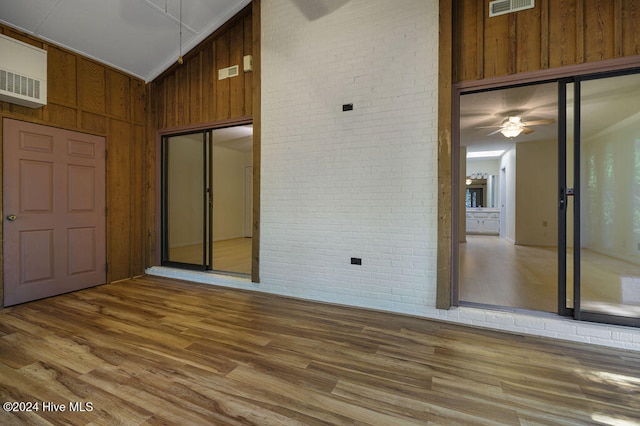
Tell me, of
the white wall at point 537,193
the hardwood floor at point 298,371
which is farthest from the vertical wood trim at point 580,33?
the white wall at point 537,193

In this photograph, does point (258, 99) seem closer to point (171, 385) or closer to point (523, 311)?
point (171, 385)

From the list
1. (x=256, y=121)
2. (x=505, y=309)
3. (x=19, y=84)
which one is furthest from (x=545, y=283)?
(x=19, y=84)

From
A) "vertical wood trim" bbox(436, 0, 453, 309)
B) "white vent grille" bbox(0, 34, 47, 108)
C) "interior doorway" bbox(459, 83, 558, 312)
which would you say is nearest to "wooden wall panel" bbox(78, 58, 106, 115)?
"white vent grille" bbox(0, 34, 47, 108)

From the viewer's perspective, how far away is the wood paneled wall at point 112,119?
11.5 ft

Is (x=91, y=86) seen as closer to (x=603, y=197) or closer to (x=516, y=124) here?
(x=603, y=197)

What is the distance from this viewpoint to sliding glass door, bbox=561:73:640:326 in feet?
8.17

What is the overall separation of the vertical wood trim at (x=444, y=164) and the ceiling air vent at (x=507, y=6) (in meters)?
0.37

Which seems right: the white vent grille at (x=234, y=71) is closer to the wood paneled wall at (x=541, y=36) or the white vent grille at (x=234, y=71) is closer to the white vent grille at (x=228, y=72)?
the white vent grille at (x=228, y=72)

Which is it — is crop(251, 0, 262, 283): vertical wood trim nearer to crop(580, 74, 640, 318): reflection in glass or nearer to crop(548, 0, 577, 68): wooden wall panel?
crop(548, 0, 577, 68): wooden wall panel

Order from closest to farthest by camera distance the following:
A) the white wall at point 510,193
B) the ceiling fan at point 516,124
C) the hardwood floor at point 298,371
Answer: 1. the hardwood floor at point 298,371
2. the ceiling fan at point 516,124
3. the white wall at point 510,193

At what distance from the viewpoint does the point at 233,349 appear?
226 centimetres

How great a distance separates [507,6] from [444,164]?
4.96 ft

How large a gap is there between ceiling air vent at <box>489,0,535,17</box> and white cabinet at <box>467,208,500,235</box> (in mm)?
9215

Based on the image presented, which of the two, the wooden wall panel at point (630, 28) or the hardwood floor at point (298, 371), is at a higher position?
the wooden wall panel at point (630, 28)
